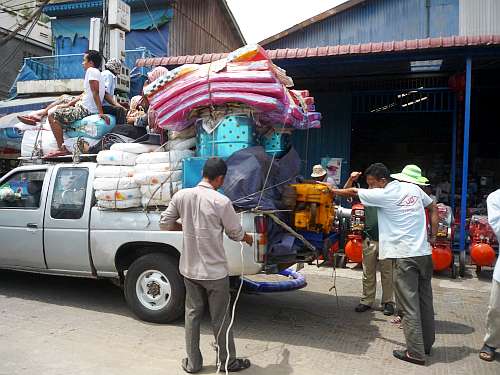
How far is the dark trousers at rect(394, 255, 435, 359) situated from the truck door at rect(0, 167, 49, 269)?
3950 mm

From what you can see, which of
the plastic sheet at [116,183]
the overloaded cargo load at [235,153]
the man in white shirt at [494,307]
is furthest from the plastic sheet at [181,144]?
the man in white shirt at [494,307]

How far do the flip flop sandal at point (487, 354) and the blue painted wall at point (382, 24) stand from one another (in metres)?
10.2

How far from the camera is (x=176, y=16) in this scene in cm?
1440

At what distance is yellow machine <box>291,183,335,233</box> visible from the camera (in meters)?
4.34

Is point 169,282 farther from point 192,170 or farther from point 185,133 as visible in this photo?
point 185,133

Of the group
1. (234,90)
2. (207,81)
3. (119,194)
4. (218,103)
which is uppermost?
(207,81)

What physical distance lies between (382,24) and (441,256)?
7938 mm

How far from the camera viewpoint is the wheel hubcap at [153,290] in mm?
4707

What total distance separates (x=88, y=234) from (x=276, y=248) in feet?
6.97

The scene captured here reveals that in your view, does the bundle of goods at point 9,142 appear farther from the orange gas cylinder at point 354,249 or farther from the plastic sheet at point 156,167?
the orange gas cylinder at point 354,249

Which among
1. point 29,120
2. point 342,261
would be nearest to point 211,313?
point 29,120

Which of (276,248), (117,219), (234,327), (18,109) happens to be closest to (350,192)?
(276,248)

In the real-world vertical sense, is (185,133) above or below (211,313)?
above

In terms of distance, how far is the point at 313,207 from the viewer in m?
4.35
